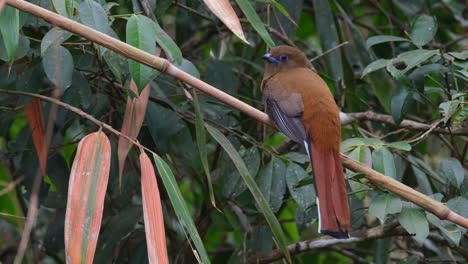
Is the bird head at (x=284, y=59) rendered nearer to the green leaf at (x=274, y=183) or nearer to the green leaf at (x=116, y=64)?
the green leaf at (x=274, y=183)

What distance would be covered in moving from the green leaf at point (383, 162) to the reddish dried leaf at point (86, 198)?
3.59 ft

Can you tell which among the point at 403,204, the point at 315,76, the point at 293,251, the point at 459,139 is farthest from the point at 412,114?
the point at 403,204

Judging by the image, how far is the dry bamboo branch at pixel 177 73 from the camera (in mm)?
2664

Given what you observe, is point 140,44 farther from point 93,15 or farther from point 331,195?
point 331,195

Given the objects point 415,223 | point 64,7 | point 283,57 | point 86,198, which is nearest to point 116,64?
point 64,7

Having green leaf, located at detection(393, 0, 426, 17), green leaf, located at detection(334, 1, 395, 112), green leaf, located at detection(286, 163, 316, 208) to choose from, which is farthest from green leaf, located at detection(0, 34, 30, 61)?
green leaf, located at detection(393, 0, 426, 17)

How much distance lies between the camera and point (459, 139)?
478 cm

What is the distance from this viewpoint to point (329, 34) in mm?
4492

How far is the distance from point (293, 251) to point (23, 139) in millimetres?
1435

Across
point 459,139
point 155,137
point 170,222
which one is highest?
point 155,137

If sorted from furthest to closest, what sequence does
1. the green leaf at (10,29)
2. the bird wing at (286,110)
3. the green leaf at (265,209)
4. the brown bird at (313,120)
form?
the bird wing at (286,110)
the brown bird at (313,120)
the green leaf at (265,209)
the green leaf at (10,29)

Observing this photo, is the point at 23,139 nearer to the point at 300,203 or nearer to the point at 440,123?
the point at 300,203

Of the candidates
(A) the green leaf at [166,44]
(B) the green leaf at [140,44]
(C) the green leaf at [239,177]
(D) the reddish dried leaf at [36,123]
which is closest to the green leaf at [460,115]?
(C) the green leaf at [239,177]

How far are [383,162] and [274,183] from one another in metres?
0.62
